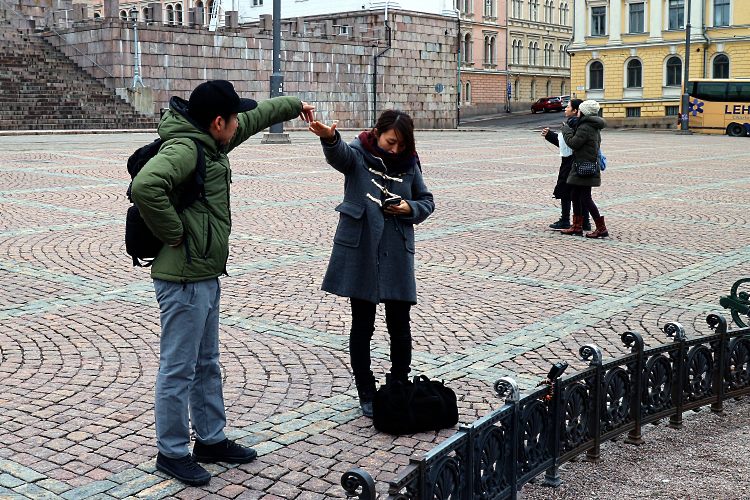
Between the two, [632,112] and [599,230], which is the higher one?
[632,112]

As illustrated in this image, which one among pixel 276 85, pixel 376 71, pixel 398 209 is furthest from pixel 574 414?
pixel 376 71

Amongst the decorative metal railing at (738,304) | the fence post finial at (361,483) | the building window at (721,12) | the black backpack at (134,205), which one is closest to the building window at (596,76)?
the building window at (721,12)

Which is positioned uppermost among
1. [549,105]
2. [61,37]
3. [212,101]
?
[61,37]

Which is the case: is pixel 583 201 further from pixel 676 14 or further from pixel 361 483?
pixel 676 14

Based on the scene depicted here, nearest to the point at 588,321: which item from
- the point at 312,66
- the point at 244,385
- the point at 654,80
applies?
the point at 244,385

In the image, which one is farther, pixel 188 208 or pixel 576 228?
pixel 576 228

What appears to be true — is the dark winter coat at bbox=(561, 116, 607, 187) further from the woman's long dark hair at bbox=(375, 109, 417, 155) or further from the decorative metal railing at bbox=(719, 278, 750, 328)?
the woman's long dark hair at bbox=(375, 109, 417, 155)

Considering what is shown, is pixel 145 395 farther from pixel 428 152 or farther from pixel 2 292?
pixel 428 152

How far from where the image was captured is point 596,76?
57.8m

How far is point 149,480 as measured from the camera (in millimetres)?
4152

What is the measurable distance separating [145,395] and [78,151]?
18331 millimetres

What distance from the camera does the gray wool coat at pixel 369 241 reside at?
4.86 meters

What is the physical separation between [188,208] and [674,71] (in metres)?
53.9

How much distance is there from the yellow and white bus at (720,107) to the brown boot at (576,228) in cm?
3463
